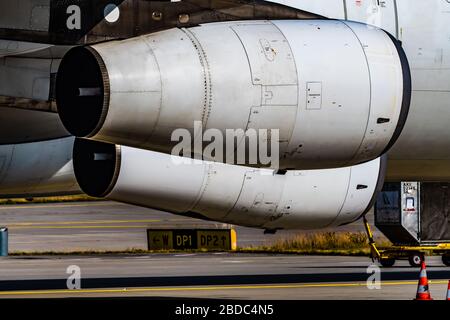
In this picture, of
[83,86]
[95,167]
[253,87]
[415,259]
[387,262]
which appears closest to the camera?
[83,86]

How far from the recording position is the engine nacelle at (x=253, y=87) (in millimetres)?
17234

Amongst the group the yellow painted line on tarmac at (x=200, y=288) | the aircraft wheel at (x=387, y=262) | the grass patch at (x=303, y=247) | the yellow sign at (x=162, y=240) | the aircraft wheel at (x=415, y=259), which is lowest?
the grass patch at (x=303, y=247)

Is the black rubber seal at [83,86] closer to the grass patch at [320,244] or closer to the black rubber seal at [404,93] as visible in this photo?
the black rubber seal at [404,93]

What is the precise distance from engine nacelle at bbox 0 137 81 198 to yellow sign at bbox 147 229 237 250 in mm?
4331

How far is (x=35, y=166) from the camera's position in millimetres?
24625

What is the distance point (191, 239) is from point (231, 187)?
9661 mm

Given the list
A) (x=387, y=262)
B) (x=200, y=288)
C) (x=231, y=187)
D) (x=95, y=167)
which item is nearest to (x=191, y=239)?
(x=200, y=288)

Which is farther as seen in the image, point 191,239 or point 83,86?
point 191,239

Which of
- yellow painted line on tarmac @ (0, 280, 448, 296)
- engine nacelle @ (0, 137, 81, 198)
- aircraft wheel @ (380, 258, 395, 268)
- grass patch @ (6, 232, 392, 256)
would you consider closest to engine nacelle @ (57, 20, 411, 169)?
engine nacelle @ (0, 137, 81, 198)

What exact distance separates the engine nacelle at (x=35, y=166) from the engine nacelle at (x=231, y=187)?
3446 mm

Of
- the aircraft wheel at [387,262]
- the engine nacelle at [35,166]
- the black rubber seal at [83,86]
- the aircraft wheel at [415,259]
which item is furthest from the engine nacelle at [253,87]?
the aircraft wheel at [387,262]

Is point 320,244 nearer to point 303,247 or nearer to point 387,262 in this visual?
point 303,247

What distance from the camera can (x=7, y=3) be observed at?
66.2 feet
